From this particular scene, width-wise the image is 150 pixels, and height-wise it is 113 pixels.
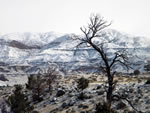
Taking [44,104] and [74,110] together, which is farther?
[44,104]

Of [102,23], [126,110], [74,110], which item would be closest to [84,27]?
[102,23]

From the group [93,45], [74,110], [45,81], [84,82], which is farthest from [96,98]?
[45,81]

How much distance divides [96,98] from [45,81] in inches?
741

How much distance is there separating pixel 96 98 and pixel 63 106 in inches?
187

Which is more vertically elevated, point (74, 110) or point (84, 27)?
point (84, 27)

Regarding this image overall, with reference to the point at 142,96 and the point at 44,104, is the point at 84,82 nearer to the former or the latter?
the point at 44,104


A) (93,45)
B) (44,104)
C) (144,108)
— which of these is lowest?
(44,104)

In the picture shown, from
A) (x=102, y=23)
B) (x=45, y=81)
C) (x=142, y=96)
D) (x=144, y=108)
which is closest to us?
(x=102, y=23)

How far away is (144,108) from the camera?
66.8ft

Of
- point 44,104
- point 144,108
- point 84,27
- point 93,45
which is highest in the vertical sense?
point 84,27

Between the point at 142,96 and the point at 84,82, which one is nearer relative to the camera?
the point at 142,96

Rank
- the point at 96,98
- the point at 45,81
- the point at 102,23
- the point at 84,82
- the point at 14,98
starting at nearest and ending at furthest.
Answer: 1. the point at 102,23
2. the point at 96,98
3. the point at 14,98
4. the point at 84,82
5. the point at 45,81

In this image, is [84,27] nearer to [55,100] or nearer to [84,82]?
[55,100]

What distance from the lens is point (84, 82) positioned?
35.4 metres
